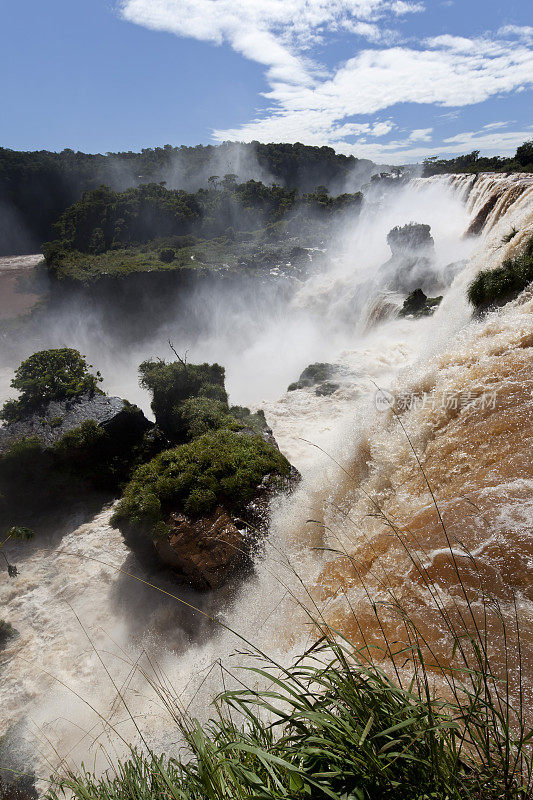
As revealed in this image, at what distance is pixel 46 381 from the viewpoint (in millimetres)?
12023

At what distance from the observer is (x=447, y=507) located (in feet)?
13.6

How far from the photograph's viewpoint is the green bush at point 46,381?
11.6 metres

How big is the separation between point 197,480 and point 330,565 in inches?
125

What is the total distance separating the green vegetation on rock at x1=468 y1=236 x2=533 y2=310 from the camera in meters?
9.16

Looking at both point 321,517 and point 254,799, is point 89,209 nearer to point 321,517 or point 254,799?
point 321,517

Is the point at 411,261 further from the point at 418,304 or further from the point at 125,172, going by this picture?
the point at 125,172

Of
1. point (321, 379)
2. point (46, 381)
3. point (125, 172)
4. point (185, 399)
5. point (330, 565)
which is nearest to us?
point (330, 565)

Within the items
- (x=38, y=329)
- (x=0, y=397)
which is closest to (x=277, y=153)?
(x=38, y=329)

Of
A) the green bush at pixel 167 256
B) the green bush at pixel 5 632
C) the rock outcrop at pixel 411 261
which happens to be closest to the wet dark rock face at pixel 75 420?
the green bush at pixel 5 632

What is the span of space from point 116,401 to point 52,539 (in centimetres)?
411

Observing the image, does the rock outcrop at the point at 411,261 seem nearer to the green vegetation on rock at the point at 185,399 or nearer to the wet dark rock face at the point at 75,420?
the green vegetation on rock at the point at 185,399

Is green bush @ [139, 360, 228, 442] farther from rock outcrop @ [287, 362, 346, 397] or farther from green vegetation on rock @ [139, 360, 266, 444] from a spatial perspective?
rock outcrop @ [287, 362, 346, 397]

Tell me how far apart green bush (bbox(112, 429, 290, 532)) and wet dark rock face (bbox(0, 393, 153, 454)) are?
11.4 ft

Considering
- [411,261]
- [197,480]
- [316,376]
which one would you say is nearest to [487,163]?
[411,261]
